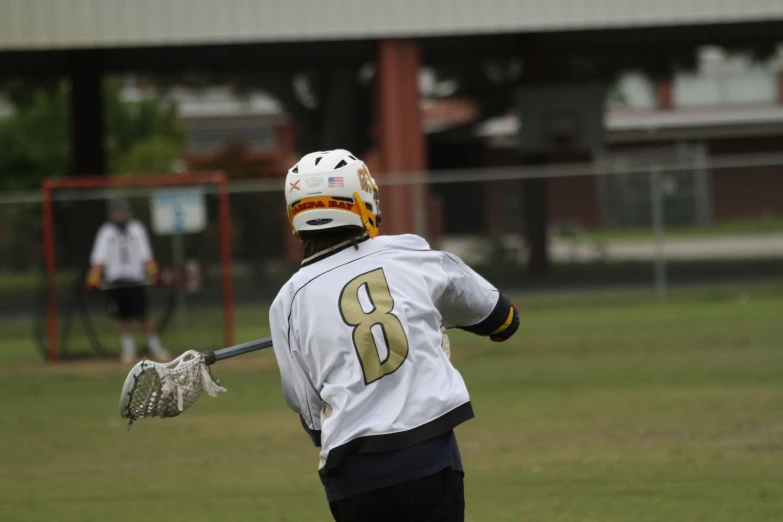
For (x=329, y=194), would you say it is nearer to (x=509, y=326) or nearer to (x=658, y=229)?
(x=509, y=326)

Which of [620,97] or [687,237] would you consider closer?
[687,237]

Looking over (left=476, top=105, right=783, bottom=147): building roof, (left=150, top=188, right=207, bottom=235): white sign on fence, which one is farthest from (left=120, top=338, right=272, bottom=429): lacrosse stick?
(left=476, top=105, right=783, bottom=147): building roof

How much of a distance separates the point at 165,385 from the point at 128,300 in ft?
38.6

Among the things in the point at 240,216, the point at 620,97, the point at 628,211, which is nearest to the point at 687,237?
the point at 628,211

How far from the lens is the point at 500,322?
427cm

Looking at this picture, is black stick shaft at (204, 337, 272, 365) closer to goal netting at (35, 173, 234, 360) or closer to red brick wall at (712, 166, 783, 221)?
goal netting at (35, 173, 234, 360)

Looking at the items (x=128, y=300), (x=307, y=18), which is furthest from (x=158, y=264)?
(x=307, y=18)

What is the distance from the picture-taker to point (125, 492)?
820cm

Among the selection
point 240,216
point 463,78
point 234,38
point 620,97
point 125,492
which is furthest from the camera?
point 620,97

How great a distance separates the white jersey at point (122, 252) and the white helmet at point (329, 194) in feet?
39.0

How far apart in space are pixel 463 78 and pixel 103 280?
1968cm

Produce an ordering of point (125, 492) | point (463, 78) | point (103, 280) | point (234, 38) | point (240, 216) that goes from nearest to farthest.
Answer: point (125, 492), point (103, 280), point (234, 38), point (240, 216), point (463, 78)

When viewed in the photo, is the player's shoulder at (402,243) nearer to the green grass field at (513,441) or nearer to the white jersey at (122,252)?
the green grass field at (513,441)

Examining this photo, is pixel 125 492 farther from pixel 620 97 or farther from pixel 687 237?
pixel 620 97
